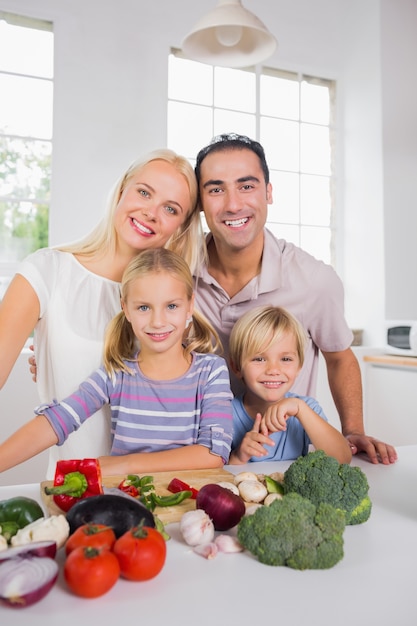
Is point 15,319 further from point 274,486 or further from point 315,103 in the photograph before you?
point 315,103

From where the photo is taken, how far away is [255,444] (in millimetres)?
1522

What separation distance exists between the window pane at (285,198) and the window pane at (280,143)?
80mm

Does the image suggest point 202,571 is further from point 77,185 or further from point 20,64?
point 20,64

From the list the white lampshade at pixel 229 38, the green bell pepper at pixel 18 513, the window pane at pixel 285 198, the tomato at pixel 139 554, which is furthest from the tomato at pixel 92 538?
the window pane at pixel 285 198

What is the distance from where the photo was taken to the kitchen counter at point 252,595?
718 mm

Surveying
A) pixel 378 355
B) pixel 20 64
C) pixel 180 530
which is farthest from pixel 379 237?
pixel 180 530

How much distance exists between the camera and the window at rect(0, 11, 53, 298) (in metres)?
4.09

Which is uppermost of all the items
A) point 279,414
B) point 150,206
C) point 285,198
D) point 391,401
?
point 285,198

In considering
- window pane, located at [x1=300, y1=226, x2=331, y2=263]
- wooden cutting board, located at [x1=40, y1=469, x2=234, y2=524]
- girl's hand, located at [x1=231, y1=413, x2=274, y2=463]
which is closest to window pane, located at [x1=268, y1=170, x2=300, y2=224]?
window pane, located at [x1=300, y1=226, x2=331, y2=263]

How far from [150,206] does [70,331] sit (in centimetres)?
42

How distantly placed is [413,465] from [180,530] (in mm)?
776

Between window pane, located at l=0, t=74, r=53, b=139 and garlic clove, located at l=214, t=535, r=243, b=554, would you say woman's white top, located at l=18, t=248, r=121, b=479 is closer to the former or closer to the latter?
garlic clove, located at l=214, t=535, r=243, b=554

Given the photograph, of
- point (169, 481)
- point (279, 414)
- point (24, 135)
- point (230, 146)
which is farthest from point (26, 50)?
point (169, 481)

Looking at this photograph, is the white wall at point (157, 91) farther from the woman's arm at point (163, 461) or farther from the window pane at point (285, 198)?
the woman's arm at point (163, 461)
